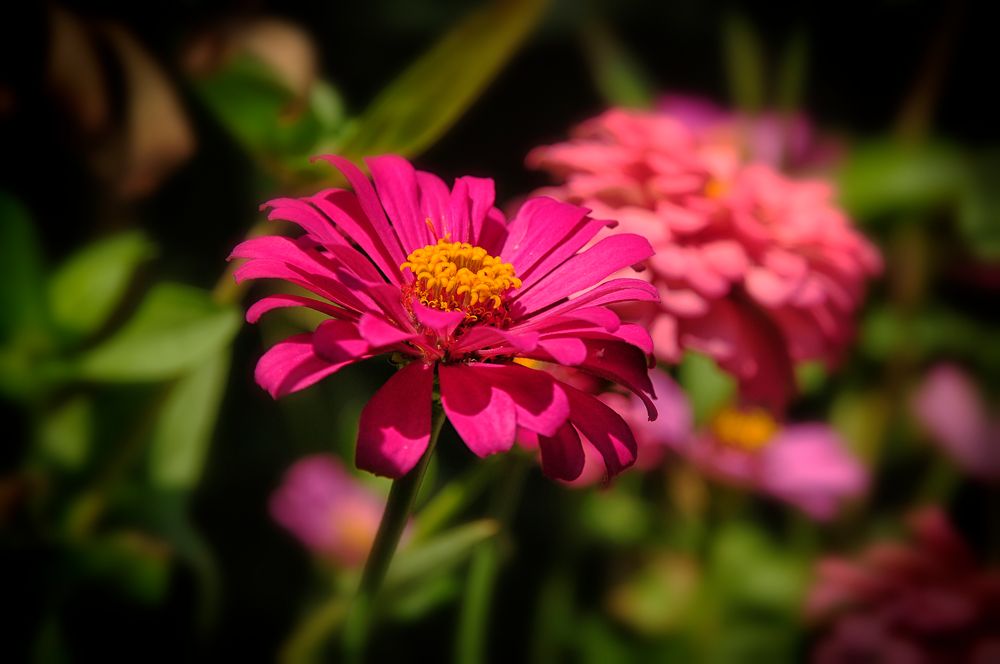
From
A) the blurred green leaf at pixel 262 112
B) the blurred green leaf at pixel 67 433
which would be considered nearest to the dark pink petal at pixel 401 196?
the blurred green leaf at pixel 262 112

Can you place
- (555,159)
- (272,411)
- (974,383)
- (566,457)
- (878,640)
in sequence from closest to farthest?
A: 1. (566,457)
2. (555,159)
3. (878,640)
4. (272,411)
5. (974,383)

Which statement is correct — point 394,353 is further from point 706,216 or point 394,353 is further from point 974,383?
point 974,383

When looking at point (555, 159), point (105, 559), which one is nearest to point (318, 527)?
point (105, 559)

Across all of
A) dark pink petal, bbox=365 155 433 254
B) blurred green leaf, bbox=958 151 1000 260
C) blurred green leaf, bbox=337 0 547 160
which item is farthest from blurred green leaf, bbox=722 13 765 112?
dark pink petal, bbox=365 155 433 254

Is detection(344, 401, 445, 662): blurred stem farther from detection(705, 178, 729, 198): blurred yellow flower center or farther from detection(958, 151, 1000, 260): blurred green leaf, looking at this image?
detection(958, 151, 1000, 260): blurred green leaf

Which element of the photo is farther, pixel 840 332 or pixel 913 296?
pixel 913 296
